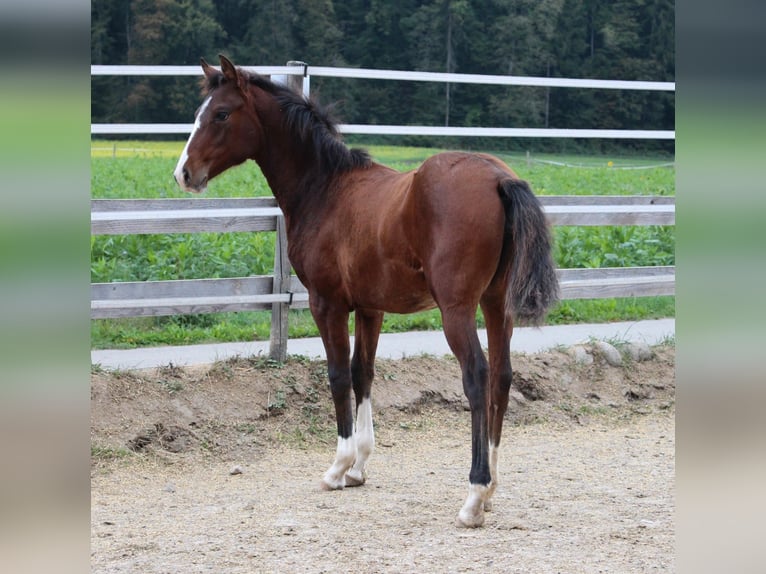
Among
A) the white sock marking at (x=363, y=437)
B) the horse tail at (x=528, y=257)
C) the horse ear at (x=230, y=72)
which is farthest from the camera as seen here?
the white sock marking at (x=363, y=437)

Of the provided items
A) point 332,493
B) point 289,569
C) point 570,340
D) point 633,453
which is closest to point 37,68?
point 289,569

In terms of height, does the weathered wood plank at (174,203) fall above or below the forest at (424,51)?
below

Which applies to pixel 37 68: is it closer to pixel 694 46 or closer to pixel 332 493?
pixel 694 46

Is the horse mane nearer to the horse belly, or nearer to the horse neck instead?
the horse neck

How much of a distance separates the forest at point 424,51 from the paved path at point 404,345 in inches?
664

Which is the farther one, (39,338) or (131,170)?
(131,170)

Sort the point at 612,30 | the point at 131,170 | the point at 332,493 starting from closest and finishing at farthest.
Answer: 1. the point at 332,493
2. the point at 131,170
3. the point at 612,30

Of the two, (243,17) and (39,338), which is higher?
(243,17)

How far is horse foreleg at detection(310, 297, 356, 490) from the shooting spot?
476cm

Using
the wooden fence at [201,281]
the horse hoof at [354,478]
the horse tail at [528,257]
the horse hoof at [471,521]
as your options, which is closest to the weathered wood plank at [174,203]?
the wooden fence at [201,281]

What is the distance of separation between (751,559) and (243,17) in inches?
1392

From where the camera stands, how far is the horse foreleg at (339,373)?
476 cm

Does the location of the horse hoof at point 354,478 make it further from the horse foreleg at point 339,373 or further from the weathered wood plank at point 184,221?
the weathered wood plank at point 184,221

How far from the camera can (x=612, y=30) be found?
28438 millimetres
